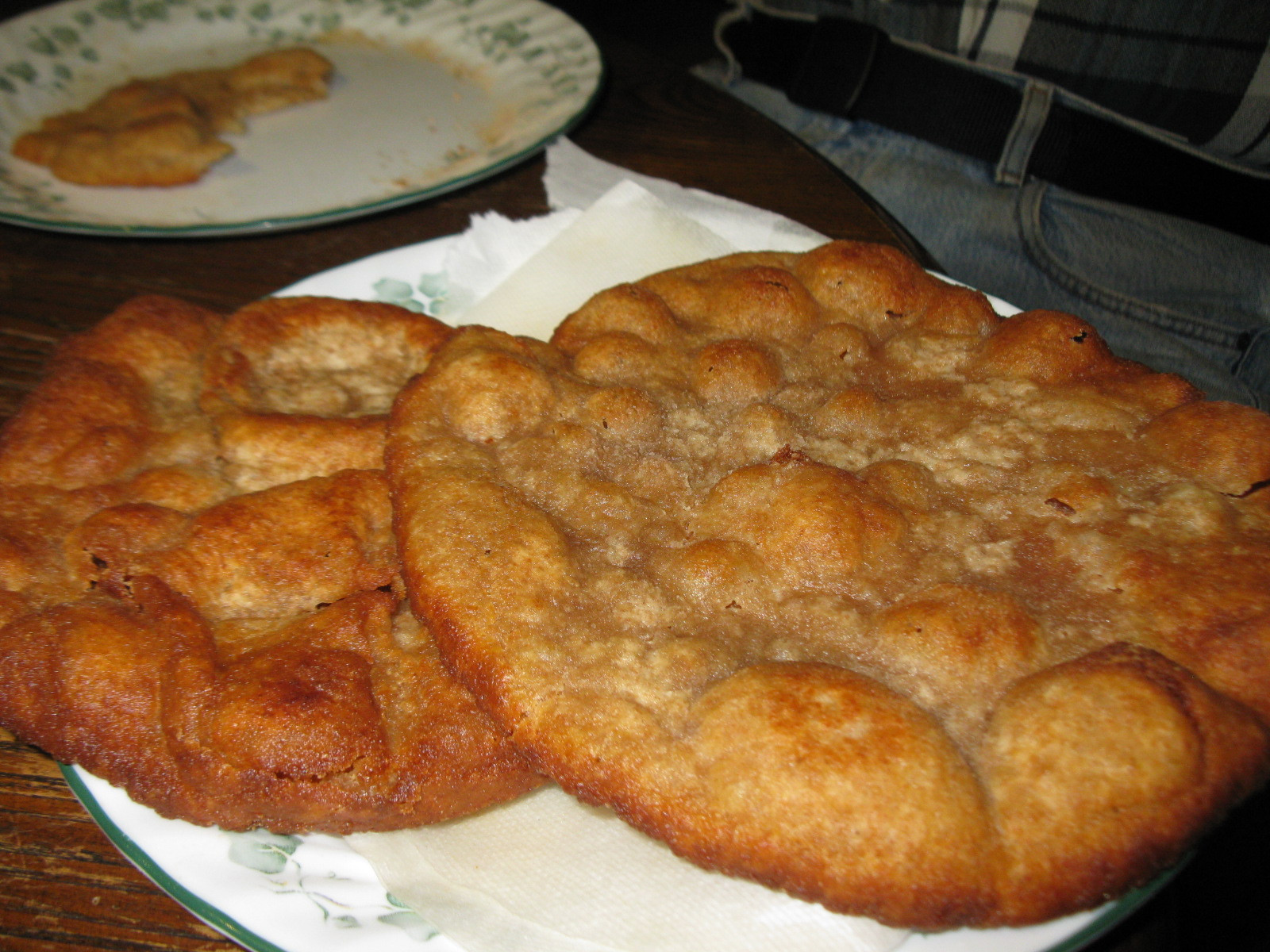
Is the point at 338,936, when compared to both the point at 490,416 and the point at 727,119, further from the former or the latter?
Answer: the point at 727,119

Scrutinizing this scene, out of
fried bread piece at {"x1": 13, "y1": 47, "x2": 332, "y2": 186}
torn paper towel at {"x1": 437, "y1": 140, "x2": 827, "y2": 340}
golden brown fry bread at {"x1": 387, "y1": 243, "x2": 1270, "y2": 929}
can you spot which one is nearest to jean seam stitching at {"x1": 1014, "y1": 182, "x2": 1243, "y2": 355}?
torn paper towel at {"x1": 437, "y1": 140, "x2": 827, "y2": 340}

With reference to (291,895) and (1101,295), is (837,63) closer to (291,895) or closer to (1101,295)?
(1101,295)

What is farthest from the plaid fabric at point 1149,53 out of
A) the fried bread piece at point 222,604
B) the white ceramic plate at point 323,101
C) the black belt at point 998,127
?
the fried bread piece at point 222,604

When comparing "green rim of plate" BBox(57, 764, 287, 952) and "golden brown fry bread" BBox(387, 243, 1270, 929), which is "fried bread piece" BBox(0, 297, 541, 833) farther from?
"golden brown fry bread" BBox(387, 243, 1270, 929)

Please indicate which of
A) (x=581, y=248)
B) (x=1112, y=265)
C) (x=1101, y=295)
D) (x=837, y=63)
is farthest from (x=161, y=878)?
(x=837, y=63)

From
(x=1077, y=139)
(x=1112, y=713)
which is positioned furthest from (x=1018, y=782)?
(x=1077, y=139)

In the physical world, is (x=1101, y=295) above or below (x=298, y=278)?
above

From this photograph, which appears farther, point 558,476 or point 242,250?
point 242,250
